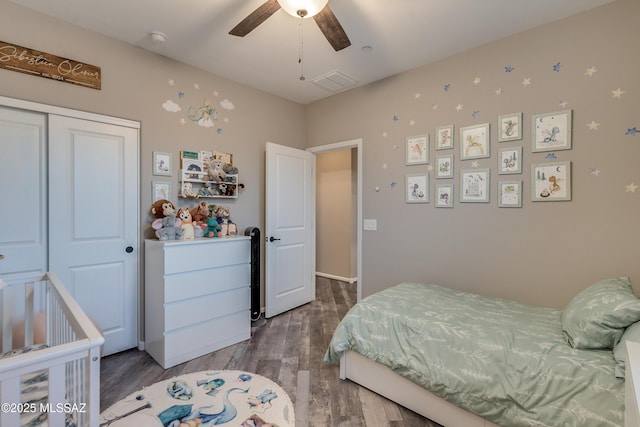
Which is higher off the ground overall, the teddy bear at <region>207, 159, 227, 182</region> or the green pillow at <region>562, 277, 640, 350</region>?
the teddy bear at <region>207, 159, 227, 182</region>

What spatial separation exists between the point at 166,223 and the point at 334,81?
223 cm

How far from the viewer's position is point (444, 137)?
8.88 feet

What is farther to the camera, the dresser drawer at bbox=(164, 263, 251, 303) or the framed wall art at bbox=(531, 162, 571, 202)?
the dresser drawer at bbox=(164, 263, 251, 303)

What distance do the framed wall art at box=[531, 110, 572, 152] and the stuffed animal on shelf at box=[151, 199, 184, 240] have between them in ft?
9.74

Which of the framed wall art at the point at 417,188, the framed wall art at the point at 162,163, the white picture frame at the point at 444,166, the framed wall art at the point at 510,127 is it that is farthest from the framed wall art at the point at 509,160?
the framed wall art at the point at 162,163

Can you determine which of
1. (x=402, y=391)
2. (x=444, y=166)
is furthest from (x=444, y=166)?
(x=402, y=391)

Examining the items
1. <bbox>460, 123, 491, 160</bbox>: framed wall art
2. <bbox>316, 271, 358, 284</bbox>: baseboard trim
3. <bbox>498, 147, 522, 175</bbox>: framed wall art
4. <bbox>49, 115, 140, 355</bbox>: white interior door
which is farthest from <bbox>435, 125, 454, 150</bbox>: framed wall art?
<bbox>316, 271, 358, 284</bbox>: baseboard trim

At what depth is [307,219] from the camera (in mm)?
3791

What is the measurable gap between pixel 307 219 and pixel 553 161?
2.55 m

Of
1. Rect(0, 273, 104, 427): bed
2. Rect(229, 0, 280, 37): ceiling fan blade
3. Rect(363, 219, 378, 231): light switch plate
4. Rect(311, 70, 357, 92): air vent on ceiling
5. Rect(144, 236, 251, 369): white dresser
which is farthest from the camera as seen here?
Rect(363, 219, 378, 231): light switch plate

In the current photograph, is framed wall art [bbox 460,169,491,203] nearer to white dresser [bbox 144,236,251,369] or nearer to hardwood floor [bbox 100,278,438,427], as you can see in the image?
hardwood floor [bbox 100,278,438,427]

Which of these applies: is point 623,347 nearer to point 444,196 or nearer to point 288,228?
point 444,196

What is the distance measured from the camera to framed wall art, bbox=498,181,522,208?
90.9 inches

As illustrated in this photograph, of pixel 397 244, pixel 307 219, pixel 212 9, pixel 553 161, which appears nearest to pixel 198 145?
pixel 212 9
